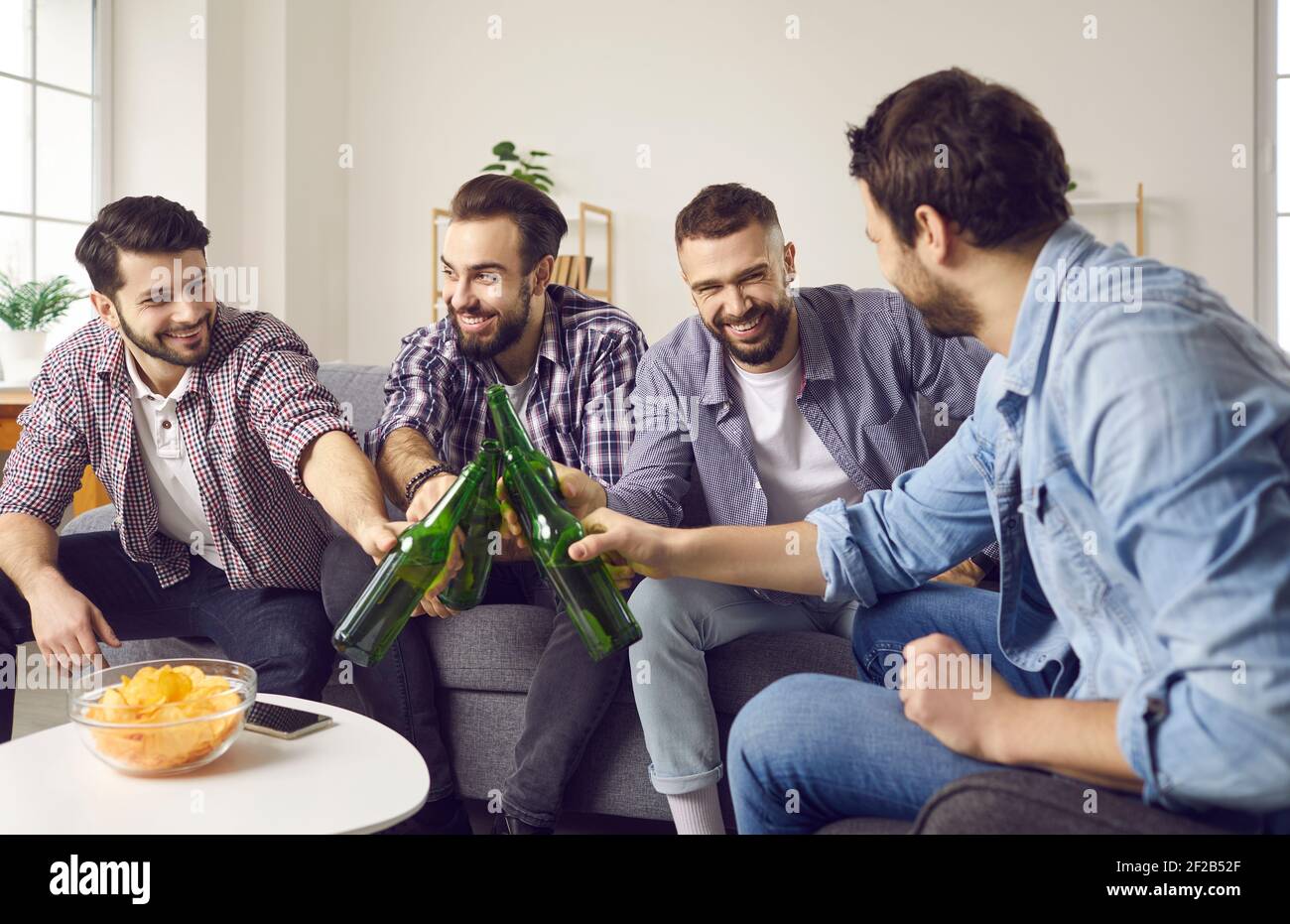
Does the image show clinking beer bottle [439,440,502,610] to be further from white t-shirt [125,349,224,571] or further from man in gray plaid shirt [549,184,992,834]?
white t-shirt [125,349,224,571]

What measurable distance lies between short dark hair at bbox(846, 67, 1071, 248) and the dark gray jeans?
899mm

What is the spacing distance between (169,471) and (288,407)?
0.30 meters

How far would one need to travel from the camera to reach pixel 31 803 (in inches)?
41.3

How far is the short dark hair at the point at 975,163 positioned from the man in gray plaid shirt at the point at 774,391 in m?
0.84

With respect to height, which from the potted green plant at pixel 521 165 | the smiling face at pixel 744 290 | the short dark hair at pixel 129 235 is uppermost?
the potted green plant at pixel 521 165

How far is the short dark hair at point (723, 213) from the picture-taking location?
1.87m

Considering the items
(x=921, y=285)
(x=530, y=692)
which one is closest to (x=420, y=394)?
(x=530, y=692)

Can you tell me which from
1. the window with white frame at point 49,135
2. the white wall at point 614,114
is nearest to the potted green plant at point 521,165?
the white wall at point 614,114

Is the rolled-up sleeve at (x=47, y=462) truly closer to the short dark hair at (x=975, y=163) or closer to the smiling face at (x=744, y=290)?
the smiling face at (x=744, y=290)

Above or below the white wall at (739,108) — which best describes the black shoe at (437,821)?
below

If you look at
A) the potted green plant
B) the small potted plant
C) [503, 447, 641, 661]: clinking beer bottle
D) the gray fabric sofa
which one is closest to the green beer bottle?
[503, 447, 641, 661]: clinking beer bottle

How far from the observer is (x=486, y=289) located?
6.91 ft

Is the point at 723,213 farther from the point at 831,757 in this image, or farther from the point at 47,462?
the point at 47,462
